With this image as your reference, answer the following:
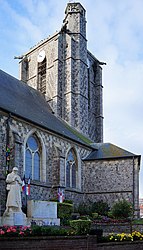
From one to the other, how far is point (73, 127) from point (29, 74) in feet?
31.1

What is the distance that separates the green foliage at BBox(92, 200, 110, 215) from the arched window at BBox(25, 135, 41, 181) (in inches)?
219

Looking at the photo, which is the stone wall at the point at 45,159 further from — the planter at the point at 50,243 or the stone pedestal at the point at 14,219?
the planter at the point at 50,243

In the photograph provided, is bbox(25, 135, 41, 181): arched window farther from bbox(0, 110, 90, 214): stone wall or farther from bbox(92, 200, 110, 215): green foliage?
Answer: bbox(92, 200, 110, 215): green foliage

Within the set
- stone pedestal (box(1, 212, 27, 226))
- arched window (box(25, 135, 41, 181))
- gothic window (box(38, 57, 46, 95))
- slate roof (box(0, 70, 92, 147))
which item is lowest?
stone pedestal (box(1, 212, 27, 226))

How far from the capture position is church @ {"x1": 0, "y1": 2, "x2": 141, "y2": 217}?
23984 millimetres

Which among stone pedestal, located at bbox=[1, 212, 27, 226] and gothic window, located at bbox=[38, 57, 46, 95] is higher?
gothic window, located at bbox=[38, 57, 46, 95]

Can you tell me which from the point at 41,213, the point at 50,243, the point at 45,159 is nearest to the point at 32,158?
the point at 45,159

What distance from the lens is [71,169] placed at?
29719 millimetres

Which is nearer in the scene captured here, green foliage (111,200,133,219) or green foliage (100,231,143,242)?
green foliage (100,231,143,242)

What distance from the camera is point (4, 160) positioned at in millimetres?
21703

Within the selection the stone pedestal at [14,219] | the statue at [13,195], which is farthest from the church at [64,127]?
the stone pedestal at [14,219]

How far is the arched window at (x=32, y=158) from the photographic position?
2459cm

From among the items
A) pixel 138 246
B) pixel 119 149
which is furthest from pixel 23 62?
pixel 138 246

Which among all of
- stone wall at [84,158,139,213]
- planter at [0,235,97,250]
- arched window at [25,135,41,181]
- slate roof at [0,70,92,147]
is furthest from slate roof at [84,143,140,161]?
planter at [0,235,97,250]
